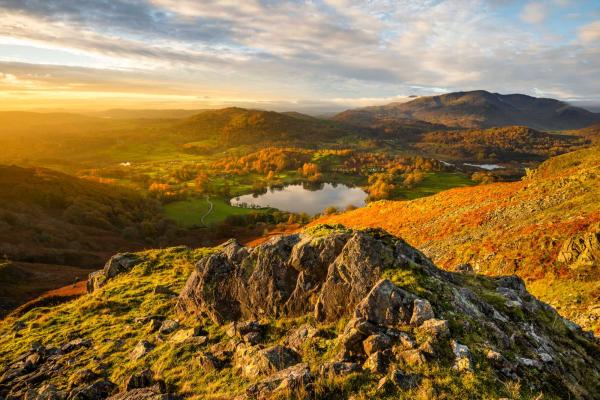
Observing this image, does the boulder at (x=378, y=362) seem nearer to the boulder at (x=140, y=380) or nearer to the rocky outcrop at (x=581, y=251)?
the boulder at (x=140, y=380)

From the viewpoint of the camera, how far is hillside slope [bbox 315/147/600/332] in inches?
1030

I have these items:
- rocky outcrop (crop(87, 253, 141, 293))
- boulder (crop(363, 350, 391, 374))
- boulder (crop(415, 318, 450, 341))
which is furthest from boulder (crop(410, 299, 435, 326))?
rocky outcrop (crop(87, 253, 141, 293))

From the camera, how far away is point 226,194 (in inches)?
6496

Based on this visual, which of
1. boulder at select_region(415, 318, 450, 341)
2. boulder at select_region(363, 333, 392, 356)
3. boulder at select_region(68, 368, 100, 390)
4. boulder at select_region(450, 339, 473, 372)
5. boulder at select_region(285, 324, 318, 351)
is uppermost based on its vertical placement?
boulder at select_region(415, 318, 450, 341)

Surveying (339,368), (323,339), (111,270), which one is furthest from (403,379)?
(111,270)

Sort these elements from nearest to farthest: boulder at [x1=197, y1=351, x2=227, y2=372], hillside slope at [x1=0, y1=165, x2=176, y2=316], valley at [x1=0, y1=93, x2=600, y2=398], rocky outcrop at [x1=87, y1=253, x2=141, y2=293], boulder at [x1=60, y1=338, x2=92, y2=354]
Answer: valley at [x1=0, y1=93, x2=600, y2=398] → boulder at [x1=197, y1=351, x2=227, y2=372] → boulder at [x1=60, y1=338, x2=92, y2=354] → rocky outcrop at [x1=87, y1=253, x2=141, y2=293] → hillside slope at [x1=0, y1=165, x2=176, y2=316]

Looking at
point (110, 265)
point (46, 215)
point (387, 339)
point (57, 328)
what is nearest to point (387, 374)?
point (387, 339)

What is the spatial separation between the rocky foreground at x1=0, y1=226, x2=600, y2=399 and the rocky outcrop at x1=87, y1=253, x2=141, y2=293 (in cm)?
955

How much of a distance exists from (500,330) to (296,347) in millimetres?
7994

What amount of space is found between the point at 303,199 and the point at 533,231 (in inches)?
5704

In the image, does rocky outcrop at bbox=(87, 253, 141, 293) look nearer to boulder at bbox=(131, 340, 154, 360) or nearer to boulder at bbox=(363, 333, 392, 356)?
boulder at bbox=(131, 340, 154, 360)

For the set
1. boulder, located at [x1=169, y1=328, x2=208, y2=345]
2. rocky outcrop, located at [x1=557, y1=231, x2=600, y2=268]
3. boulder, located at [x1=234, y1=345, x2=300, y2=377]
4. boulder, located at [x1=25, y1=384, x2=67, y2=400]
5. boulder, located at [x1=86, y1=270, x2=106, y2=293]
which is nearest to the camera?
boulder, located at [x1=234, y1=345, x2=300, y2=377]

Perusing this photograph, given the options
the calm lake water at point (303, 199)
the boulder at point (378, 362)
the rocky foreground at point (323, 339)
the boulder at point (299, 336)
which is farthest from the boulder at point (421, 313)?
the calm lake water at point (303, 199)

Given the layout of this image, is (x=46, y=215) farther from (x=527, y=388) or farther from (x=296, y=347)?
(x=527, y=388)
